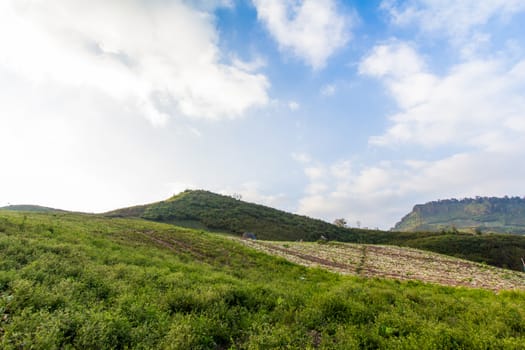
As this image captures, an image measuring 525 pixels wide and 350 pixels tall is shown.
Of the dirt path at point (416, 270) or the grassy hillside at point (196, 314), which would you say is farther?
the dirt path at point (416, 270)

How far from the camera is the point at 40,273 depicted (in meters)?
8.42

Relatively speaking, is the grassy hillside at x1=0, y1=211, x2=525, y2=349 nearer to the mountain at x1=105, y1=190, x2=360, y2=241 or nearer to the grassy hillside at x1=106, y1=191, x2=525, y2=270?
the mountain at x1=105, y1=190, x2=360, y2=241

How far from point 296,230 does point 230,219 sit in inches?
942

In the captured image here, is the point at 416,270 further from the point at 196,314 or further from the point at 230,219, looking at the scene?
the point at 230,219

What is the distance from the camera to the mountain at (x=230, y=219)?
72.4m

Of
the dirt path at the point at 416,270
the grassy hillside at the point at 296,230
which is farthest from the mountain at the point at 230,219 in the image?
the dirt path at the point at 416,270

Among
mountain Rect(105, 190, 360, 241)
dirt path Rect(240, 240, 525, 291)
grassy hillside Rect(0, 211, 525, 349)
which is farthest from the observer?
mountain Rect(105, 190, 360, 241)

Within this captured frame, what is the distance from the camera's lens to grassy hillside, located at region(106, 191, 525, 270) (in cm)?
5981

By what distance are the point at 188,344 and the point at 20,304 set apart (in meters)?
4.77

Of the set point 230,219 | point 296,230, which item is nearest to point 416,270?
point 230,219

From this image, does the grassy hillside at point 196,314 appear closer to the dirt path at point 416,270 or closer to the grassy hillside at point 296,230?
the dirt path at point 416,270

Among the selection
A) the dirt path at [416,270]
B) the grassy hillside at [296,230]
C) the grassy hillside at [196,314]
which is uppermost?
the grassy hillside at [296,230]

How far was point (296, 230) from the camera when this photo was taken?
86188 mm

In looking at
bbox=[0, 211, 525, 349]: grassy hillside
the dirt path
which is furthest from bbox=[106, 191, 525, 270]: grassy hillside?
bbox=[0, 211, 525, 349]: grassy hillside
